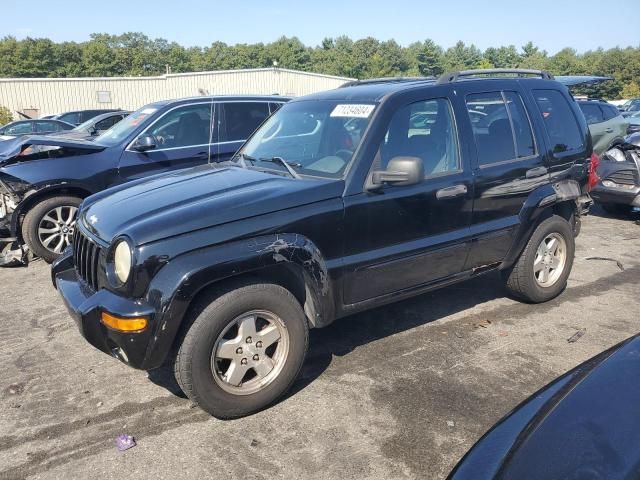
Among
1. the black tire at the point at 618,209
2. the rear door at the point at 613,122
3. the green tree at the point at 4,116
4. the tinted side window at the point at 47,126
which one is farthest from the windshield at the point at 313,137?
the green tree at the point at 4,116

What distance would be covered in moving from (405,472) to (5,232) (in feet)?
19.0

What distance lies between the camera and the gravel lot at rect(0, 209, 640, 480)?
294 centimetres

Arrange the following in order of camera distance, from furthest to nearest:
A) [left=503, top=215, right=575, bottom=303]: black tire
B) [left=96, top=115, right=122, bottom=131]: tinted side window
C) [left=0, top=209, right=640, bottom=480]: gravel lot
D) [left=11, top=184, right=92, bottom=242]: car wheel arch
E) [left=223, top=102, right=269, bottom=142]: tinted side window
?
[left=96, top=115, right=122, bottom=131]: tinted side window < [left=223, top=102, right=269, bottom=142]: tinted side window < [left=11, top=184, right=92, bottom=242]: car wheel arch < [left=503, top=215, right=575, bottom=303]: black tire < [left=0, top=209, right=640, bottom=480]: gravel lot

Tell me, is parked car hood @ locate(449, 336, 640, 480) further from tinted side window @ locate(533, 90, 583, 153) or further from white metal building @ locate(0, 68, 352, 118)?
white metal building @ locate(0, 68, 352, 118)

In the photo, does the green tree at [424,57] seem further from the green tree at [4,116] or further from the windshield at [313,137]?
the windshield at [313,137]

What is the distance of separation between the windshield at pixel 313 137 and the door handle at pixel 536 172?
160 centimetres

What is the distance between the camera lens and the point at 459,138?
13.6ft

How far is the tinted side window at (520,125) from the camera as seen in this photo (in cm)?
459

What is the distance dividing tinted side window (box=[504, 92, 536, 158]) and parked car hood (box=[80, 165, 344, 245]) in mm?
1891

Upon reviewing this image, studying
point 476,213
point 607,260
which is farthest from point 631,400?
point 607,260

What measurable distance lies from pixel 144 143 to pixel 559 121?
14.7 feet

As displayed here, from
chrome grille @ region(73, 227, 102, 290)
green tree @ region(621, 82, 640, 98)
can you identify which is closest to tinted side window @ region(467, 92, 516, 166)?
chrome grille @ region(73, 227, 102, 290)

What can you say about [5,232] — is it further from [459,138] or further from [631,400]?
[631,400]

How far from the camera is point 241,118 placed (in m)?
7.24
